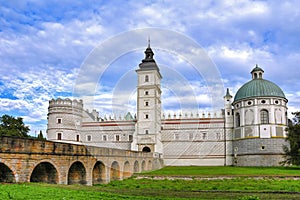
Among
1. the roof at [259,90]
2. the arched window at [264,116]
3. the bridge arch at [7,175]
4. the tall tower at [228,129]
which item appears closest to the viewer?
the bridge arch at [7,175]

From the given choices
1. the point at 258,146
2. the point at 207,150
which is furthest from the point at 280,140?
the point at 207,150

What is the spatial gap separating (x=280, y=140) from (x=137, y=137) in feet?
73.7

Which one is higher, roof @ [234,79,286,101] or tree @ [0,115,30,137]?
roof @ [234,79,286,101]

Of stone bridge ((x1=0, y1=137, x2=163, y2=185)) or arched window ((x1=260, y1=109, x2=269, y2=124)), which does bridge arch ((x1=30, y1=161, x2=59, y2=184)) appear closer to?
stone bridge ((x1=0, y1=137, x2=163, y2=185))

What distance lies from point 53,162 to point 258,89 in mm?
41498

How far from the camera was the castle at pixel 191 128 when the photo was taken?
49688 millimetres

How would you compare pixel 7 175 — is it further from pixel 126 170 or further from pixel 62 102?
pixel 62 102

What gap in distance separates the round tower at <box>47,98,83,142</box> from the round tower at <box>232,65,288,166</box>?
2851 centimetres

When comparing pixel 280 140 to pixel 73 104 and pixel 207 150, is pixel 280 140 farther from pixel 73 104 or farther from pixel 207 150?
pixel 73 104

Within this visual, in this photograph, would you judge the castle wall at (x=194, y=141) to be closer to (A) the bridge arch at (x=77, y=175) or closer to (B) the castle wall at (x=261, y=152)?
(B) the castle wall at (x=261, y=152)

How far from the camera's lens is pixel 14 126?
41125mm

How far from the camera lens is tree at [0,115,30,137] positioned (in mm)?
40213

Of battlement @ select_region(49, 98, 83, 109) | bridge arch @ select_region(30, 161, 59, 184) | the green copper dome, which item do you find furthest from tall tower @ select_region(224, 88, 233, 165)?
bridge arch @ select_region(30, 161, 59, 184)

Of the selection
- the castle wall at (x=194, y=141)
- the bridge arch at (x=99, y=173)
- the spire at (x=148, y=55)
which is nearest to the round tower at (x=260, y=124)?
the castle wall at (x=194, y=141)
